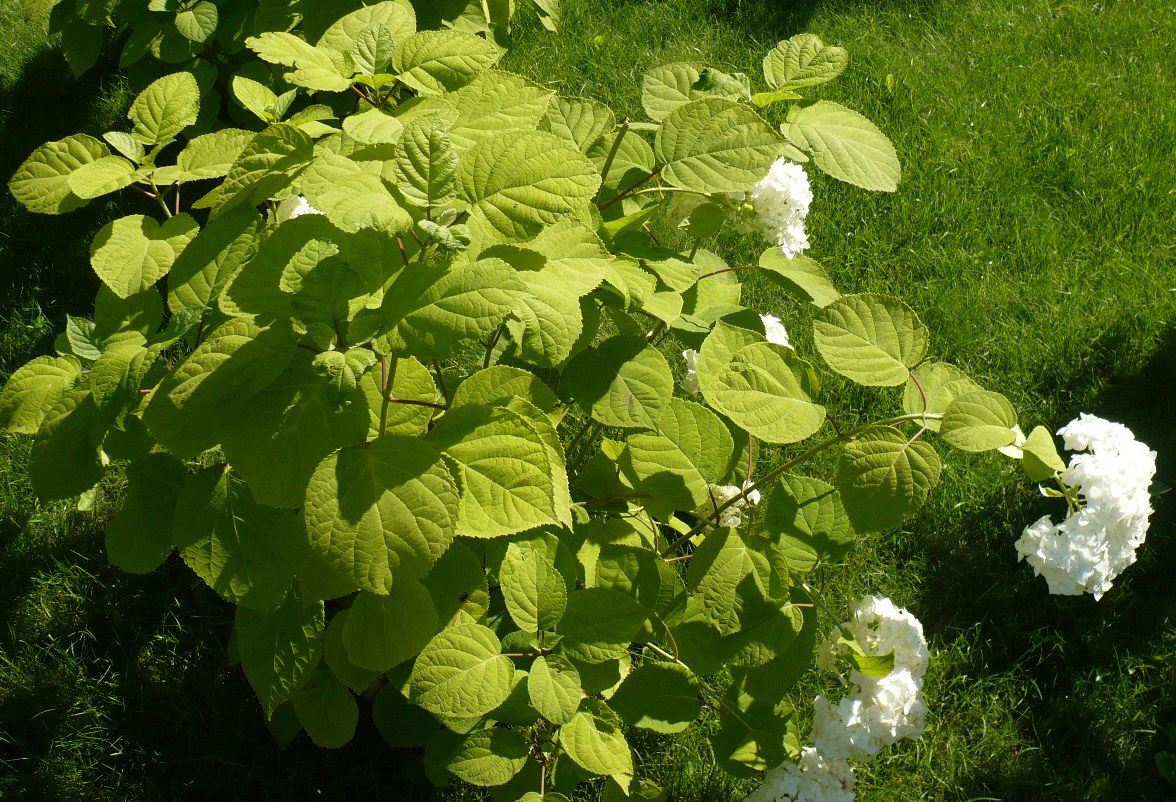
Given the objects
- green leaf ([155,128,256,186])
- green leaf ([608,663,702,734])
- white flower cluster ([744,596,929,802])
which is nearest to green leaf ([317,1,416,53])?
green leaf ([155,128,256,186])

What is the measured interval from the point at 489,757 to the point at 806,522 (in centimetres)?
68

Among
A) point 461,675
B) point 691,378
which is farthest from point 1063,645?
point 461,675

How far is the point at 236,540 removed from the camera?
4.76 ft

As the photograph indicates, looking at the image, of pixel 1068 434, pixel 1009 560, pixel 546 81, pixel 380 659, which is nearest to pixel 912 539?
pixel 1009 560

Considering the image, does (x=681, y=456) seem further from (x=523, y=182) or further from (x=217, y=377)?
(x=217, y=377)

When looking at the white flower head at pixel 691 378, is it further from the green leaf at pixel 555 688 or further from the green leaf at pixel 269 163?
the green leaf at pixel 269 163

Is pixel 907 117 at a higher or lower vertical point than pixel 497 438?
lower

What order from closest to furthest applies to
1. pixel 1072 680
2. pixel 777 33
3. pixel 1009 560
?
pixel 1072 680 → pixel 1009 560 → pixel 777 33

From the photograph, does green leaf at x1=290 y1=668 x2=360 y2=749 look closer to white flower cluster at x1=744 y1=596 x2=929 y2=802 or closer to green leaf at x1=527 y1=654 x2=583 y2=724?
green leaf at x1=527 y1=654 x2=583 y2=724

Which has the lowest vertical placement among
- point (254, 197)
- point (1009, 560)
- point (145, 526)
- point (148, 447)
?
point (1009, 560)

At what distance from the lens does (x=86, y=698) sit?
243 cm

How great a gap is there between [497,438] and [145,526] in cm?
72

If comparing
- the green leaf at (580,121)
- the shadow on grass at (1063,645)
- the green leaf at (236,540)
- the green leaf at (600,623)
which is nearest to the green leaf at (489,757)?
the green leaf at (600,623)

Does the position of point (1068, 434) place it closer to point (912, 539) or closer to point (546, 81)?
point (912, 539)
